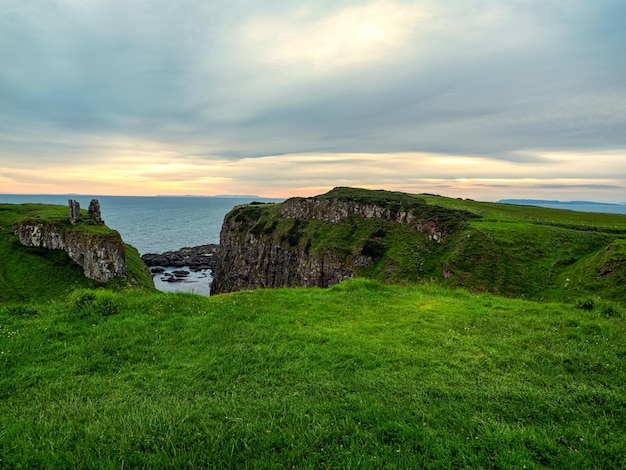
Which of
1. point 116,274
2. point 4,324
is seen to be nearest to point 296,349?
point 4,324

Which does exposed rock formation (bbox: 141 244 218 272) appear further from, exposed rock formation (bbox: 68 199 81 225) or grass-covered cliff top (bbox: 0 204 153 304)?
exposed rock formation (bbox: 68 199 81 225)

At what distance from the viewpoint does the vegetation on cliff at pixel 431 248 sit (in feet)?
125

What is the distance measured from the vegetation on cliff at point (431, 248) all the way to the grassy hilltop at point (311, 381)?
2534 centimetres

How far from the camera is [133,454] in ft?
18.2

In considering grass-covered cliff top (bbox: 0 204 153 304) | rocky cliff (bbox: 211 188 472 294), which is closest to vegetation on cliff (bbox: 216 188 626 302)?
rocky cliff (bbox: 211 188 472 294)

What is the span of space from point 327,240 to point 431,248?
27.6m

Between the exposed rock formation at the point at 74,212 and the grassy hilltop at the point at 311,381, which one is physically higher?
the exposed rock formation at the point at 74,212

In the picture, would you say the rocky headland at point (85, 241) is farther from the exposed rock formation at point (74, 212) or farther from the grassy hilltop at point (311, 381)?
the grassy hilltop at point (311, 381)

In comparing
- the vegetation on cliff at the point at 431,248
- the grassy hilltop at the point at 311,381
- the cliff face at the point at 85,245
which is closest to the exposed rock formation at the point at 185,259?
the vegetation on cliff at the point at 431,248

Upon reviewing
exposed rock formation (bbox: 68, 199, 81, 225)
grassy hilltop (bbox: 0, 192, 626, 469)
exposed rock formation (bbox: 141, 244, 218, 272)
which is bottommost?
exposed rock formation (bbox: 141, 244, 218, 272)

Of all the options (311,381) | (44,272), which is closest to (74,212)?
(44,272)

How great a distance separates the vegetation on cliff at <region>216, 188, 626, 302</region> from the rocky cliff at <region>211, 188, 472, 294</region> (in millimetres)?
281

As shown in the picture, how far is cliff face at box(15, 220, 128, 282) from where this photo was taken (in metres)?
59.8

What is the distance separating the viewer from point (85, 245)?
62375mm
